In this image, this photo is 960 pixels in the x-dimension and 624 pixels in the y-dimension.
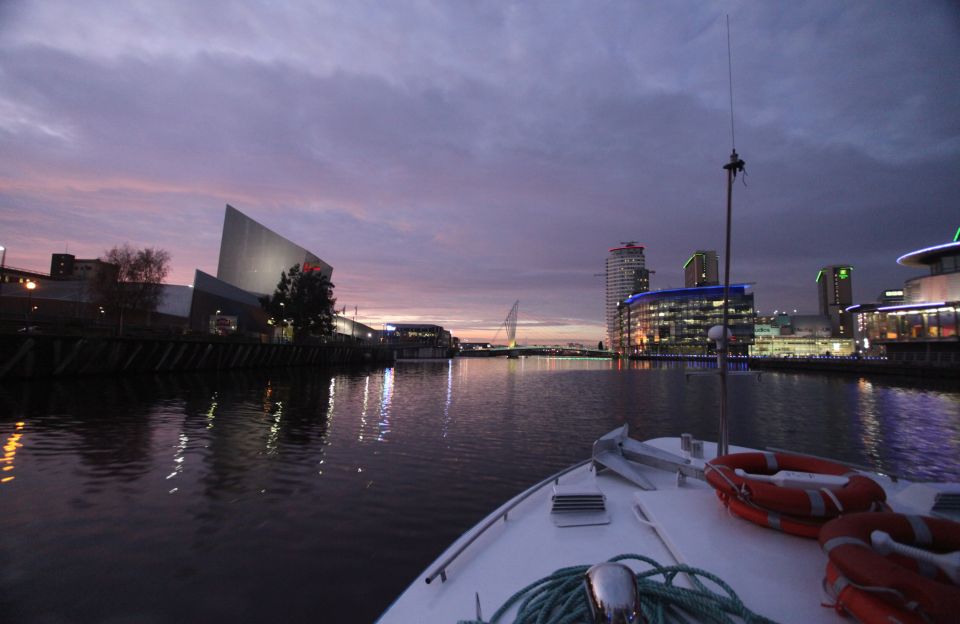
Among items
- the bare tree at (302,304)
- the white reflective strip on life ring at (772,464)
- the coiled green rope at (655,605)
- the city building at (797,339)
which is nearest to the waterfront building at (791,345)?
the city building at (797,339)

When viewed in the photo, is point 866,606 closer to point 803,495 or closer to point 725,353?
point 803,495

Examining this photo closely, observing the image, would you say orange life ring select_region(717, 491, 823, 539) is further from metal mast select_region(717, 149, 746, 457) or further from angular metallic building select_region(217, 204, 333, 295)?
angular metallic building select_region(217, 204, 333, 295)

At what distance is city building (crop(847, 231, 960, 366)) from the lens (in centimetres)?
7681

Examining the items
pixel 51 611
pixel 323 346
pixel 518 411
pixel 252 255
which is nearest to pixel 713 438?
pixel 518 411

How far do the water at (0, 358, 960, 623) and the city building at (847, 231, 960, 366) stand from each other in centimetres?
7042

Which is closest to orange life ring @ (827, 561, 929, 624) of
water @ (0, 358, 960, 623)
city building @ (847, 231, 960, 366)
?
water @ (0, 358, 960, 623)

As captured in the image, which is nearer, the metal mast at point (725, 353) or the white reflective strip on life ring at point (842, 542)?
the white reflective strip on life ring at point (842, 542)

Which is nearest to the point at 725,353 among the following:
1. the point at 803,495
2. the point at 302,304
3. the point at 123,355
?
the point at 803,495

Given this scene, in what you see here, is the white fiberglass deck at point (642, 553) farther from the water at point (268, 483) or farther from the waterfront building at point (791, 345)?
the waterfront building at point (791, 345)

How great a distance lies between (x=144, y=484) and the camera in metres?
10.9

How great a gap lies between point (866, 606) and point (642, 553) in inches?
82.1

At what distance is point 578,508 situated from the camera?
18.2 feet

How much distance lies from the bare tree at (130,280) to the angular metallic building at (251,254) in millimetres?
32285

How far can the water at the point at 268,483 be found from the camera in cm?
644
